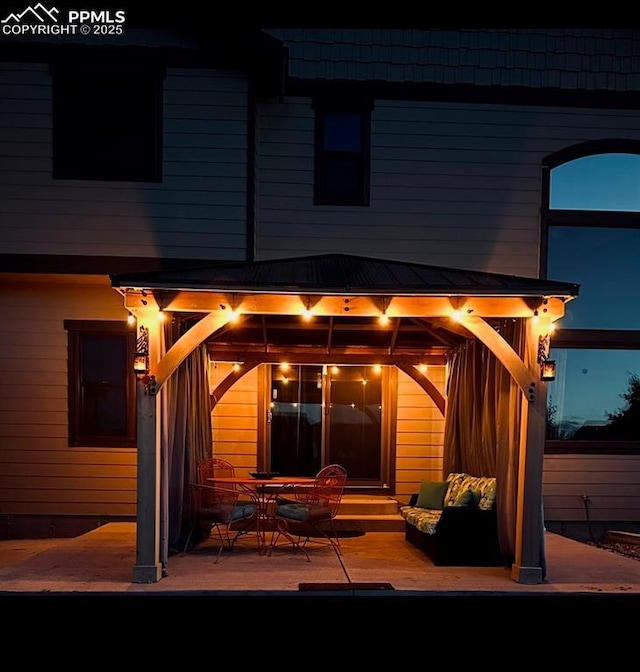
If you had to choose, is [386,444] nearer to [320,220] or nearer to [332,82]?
[320,220]

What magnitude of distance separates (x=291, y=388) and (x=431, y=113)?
4.22m

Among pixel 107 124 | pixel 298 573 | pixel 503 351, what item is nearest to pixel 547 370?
pixel 503 351

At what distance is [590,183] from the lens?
7.62m

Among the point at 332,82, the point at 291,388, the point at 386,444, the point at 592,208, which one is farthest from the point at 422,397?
the point at 332,82

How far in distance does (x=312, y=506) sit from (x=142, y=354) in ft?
8.19

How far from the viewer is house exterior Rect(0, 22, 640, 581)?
22.6 ft

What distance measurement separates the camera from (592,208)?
7.61m

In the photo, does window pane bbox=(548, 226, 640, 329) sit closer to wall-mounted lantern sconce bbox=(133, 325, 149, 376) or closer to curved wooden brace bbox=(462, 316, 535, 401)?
curved wooden brace bbox=(462, 316, 535, 401)

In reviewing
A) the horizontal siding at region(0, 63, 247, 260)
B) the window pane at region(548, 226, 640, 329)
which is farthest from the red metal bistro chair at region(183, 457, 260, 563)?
the window pane at region(548, 226, 640, 329)

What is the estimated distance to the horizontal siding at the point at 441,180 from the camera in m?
7.39

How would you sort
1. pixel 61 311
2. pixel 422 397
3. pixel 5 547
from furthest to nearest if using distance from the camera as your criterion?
pixel 422 397 < pixel 61 311 < pixel 5 547

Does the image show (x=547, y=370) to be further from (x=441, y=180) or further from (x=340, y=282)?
(x=441, y=180)

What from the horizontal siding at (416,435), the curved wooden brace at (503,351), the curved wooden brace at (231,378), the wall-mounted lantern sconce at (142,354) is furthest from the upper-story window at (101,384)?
the curved wooden brace at (503,351)

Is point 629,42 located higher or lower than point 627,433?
higher
